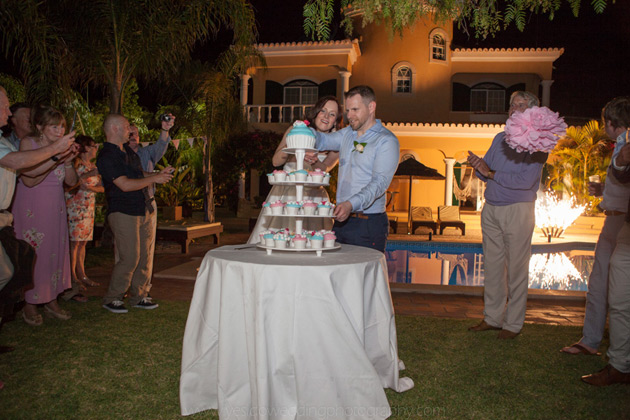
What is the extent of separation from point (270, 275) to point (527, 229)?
2858mm

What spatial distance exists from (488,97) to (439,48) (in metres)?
2.90

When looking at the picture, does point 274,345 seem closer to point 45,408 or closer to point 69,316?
point 45,408

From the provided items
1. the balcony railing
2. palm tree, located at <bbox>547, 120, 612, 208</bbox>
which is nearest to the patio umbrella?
palm tree, located at <bbox>547, 120, 612, 208</bbox>

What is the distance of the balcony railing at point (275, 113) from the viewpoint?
1831 centimetres

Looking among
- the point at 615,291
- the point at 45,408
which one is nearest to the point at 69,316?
the point at 45,408

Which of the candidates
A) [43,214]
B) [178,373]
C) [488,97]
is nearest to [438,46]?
[488,97]

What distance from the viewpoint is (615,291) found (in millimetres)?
3580

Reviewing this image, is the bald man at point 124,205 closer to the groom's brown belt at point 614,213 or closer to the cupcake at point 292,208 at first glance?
the cupcake at point 292,208

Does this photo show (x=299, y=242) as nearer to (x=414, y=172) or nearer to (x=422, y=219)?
(x=422, y=219)

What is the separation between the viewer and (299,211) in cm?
315

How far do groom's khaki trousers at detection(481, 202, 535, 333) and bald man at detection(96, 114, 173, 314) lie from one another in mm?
3283

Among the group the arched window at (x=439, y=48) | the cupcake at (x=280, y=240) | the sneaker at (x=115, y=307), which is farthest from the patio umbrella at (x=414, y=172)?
the cupcake at (x=280, y=240)

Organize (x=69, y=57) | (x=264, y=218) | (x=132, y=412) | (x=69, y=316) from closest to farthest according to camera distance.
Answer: (x=132, y=412) → (x=264, y=218) → (x=69, y=316) → (x=69, y=57)

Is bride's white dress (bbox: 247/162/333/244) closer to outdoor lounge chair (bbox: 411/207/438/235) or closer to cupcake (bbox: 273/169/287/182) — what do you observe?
cupcake (bbox: 273/169/287/182)
